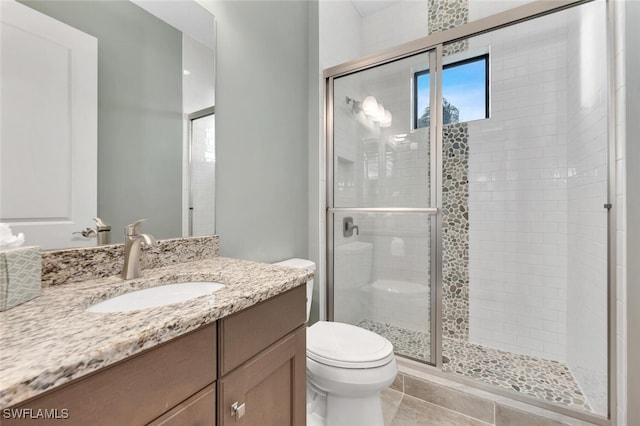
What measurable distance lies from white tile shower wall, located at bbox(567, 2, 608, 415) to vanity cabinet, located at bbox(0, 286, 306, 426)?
1486 mm

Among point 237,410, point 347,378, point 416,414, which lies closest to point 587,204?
point 416,414

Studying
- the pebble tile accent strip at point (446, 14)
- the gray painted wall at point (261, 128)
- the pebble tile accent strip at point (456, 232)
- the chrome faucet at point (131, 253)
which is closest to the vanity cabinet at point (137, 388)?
the chrome faucet at point (131, 253)

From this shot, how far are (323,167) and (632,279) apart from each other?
160 cm

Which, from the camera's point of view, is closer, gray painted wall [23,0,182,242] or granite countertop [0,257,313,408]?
granite countertop [0,257,313,408]

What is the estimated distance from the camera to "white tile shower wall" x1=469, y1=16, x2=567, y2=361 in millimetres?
1970

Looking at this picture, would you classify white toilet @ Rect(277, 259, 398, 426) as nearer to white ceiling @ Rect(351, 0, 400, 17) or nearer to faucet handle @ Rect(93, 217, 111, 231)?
faucet handle @ Rect(93, 217, 111, 231)

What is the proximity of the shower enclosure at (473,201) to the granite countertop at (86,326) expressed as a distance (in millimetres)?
1246

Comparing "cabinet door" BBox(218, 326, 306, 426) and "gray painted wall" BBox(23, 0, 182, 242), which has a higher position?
"gray painted wall" BBox(23, 0, 182, 242)

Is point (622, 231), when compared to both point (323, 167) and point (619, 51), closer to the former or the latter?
point (619, 51)

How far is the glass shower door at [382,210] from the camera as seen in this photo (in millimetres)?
1844

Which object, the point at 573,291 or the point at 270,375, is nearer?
the point at 270,375

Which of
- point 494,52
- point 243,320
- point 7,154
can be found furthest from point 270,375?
point 494,52

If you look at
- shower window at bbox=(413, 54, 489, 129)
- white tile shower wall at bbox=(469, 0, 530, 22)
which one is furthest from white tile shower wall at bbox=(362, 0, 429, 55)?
shower window at bbox=(413, 54, 489, 129)

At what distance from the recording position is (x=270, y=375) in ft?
2.55
